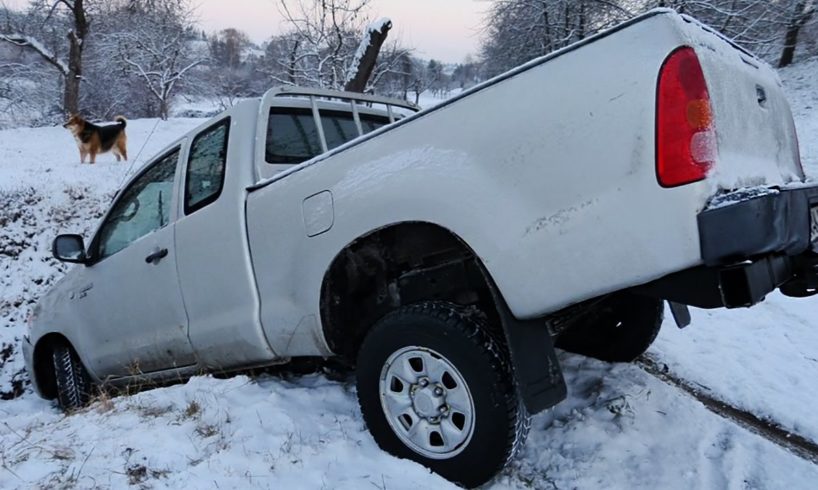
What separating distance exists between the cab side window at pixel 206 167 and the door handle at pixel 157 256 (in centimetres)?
31

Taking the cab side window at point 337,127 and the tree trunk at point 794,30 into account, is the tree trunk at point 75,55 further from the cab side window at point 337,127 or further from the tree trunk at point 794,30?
the tree trunk at point 794,30

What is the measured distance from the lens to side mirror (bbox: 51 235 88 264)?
384 centimetres

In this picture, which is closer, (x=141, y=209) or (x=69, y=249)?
(x=141, y=209)

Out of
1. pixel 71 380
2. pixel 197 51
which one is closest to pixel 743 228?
pixel 71 380

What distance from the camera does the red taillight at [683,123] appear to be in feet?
5.31

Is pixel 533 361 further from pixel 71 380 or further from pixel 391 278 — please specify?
pixel 71 380

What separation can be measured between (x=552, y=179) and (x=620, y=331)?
77.3 inches

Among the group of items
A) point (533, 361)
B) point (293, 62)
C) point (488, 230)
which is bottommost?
point (533, 361)

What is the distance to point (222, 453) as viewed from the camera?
7.21ft

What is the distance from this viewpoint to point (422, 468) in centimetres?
217

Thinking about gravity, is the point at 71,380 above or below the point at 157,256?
below

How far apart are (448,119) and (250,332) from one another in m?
1.64

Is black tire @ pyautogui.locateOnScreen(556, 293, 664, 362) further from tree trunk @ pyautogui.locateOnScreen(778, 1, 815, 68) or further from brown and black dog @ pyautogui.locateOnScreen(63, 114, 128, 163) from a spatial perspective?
tree trunk @ pyautogui.locateOnScreen(778, 1, 815, 68)

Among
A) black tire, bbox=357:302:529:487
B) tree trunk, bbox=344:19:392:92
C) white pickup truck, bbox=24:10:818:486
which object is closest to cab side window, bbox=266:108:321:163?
white pickup truck, bbox=24:10:818:486
